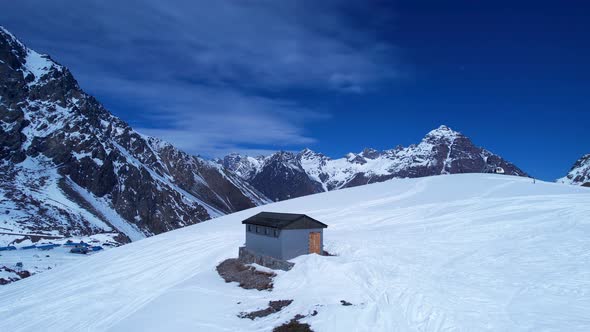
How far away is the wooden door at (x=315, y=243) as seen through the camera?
3053 centimetres

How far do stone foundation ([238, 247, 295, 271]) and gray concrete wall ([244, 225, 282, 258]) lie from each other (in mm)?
359

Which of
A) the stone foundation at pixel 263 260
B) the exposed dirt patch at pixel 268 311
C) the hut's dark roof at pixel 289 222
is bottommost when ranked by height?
the exposed dirt patch at pixel 268 311

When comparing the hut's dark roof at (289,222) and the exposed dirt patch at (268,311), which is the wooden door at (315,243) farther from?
the exposed dirt patch at (268,311)

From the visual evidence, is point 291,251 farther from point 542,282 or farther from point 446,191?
point 446,191

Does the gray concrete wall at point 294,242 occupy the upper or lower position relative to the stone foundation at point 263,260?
upper

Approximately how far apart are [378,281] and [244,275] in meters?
9.66

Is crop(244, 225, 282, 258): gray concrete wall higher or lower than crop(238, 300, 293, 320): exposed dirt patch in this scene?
higher

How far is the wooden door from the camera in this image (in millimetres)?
30531

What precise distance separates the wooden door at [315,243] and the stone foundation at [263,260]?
9.33 feet

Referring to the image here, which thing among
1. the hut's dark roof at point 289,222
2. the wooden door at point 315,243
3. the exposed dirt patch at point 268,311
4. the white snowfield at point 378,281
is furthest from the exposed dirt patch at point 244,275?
the wooden door at point 315,243

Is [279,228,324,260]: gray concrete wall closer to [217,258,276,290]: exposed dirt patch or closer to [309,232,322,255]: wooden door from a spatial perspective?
[309,232,322,255]: wooden door

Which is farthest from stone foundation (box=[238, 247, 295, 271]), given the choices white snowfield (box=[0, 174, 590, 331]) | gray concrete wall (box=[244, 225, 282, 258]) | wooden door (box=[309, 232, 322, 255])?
wooden door (box=[309, 232, 322, 255])

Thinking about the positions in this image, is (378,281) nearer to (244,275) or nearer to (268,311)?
(268,311)

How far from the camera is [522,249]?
29672 mm
